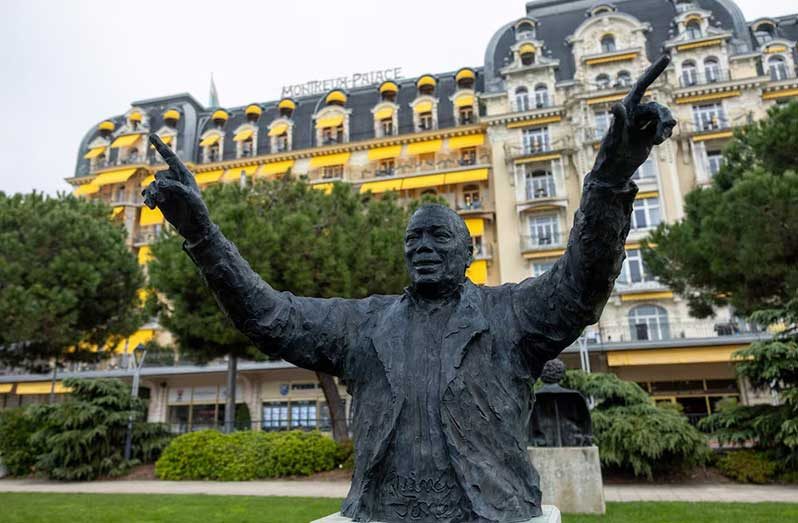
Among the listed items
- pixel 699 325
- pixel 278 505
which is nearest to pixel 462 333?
pixel 278 505

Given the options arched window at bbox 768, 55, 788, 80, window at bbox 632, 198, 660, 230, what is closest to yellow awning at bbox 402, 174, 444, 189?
window at bbox 632, 198, 660, 230

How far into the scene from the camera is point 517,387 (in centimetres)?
208

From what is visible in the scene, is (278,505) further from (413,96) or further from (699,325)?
A: (413,96)

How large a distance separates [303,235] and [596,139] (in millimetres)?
17928

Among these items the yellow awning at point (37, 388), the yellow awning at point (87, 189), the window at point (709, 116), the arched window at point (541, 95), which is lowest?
the yellow awning at point (37, 388)

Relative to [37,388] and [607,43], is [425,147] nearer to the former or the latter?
[607,43]

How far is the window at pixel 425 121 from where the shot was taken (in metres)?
32.0

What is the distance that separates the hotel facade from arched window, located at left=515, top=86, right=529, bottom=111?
0.24 ft

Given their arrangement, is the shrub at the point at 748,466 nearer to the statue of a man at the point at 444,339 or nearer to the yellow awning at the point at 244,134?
the statue of a man at the point at 444,339

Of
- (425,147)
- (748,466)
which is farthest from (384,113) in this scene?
(748,466)

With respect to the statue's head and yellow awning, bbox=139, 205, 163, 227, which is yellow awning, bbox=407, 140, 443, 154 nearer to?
yellow awning, bbox=139, 205, 163, 227

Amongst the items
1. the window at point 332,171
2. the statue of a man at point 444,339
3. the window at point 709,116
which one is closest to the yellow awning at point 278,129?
the window at point 332,171

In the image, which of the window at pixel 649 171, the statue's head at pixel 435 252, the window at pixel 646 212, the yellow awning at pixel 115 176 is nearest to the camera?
the statue's head at pixel 435 252

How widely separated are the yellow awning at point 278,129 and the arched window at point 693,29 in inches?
859
